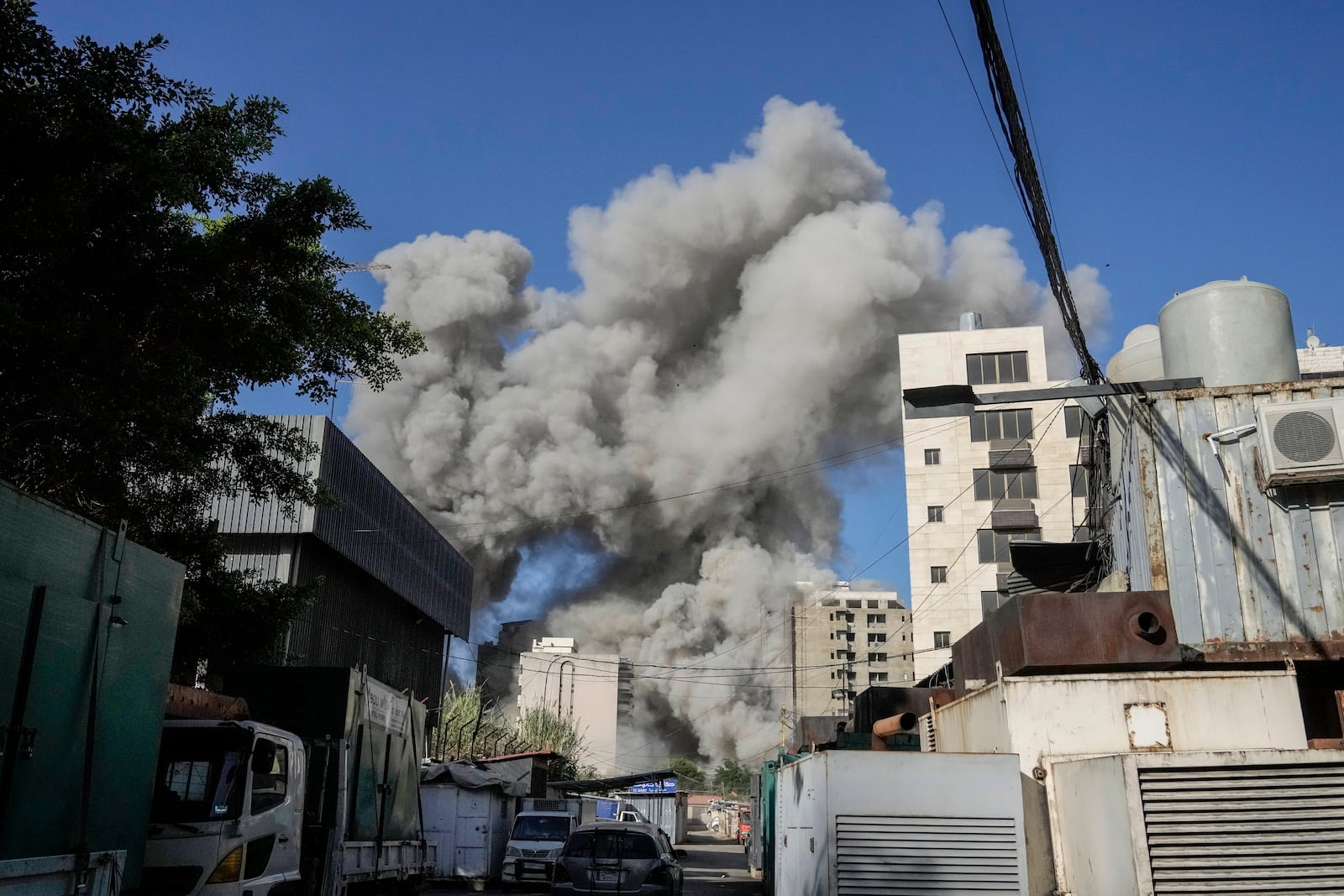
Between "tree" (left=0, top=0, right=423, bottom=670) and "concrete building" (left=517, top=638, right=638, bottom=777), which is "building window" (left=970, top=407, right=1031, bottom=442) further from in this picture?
"concrete building" (left=517, top=638, right=638, bottom=777)

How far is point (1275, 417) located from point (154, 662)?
31.6 ft

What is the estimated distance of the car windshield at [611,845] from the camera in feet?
40.4

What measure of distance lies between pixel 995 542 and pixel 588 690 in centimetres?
4488

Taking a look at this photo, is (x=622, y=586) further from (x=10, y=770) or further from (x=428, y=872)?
(x=10, y=770)

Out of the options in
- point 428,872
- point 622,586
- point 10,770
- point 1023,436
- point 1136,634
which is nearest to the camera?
point 10,770

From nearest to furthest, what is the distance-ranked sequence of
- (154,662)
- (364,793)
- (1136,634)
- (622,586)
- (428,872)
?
(154,662)
(1136,634)
(364,793)
(428,872)
(622,586)

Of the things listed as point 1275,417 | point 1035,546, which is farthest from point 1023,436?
point 1275,417

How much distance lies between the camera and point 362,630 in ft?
98.6

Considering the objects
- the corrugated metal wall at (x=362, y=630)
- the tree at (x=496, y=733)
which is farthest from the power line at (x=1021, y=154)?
the tree at (x=496, y=733)

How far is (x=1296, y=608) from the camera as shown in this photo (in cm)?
944

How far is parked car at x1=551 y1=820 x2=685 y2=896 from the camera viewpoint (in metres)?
12.0

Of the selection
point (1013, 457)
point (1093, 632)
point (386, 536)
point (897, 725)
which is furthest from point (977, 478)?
point (1093, 632)

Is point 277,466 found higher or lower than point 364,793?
higher

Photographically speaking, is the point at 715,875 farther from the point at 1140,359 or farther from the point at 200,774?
the point at 200,774
